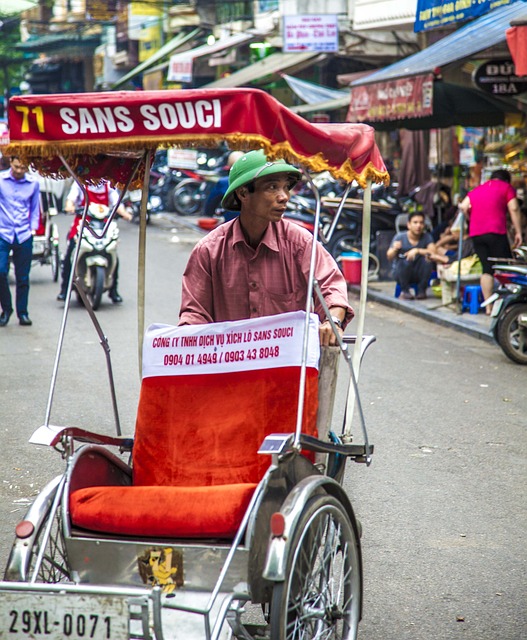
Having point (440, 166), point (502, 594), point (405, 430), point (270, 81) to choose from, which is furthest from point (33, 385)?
point (270, 81)

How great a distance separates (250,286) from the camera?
4.05 metres

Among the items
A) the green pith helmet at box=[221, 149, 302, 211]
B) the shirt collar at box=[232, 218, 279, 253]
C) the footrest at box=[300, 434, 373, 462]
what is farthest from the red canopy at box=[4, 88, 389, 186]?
the footrest at box=[300, 434, 373, 462]

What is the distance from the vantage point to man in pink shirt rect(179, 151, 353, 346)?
4020 millimetres

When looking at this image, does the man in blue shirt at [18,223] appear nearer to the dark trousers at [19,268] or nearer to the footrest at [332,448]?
the dark trousers at [19,268]

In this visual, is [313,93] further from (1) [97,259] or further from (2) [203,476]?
(2) [203,476]

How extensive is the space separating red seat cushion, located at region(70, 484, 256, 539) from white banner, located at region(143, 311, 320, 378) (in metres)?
0.55

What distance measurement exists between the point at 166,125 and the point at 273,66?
21017 millimetres

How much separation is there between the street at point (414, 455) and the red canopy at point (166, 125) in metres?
1.81

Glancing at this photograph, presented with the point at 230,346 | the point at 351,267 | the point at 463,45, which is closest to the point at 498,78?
the point at 463,45

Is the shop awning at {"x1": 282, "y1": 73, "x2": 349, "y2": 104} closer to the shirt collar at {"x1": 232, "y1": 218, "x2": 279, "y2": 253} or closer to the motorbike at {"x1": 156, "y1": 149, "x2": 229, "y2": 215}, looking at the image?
the motorbike at {"x1": 156, "y1": 149, "x2": 229, "y2": 215}

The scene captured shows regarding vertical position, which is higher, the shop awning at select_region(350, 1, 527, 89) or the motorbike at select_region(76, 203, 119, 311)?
the shop awning at select_region(350, 1, 527, 89)

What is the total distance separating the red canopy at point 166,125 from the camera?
3229 millimetres

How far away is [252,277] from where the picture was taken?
4055mm

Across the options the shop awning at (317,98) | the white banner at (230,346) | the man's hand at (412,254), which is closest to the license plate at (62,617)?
the white banner at (230,346)
